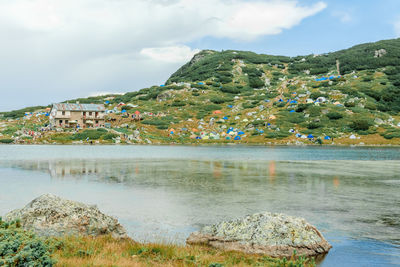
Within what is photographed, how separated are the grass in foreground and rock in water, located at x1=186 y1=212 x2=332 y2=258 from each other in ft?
2.18

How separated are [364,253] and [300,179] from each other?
19302mm

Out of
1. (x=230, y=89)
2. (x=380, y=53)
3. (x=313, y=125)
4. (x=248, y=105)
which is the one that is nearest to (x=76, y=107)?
(x=248, y=105)

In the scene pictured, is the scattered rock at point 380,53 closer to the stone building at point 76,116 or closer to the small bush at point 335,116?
the small bush at point 335,116

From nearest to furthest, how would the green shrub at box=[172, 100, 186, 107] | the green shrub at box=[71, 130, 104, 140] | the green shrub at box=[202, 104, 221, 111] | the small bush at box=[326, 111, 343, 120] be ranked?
1. the green shrub at box=[71, 130, 104, 140]
2. the small bush at box=[326, 111, 343, 120]
3. the green shrub at box=[202, 104, 221, 111]
4. the green shrub at box=[172, 100, 186, 107]

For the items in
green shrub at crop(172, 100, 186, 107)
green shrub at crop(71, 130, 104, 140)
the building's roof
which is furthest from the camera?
green shrub at crop(172, 100, 186, 107)

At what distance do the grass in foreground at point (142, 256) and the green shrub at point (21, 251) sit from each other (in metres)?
0.61

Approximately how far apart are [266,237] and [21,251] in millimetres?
7192

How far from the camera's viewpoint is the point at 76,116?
121 metres

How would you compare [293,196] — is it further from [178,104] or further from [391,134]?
[178,104]

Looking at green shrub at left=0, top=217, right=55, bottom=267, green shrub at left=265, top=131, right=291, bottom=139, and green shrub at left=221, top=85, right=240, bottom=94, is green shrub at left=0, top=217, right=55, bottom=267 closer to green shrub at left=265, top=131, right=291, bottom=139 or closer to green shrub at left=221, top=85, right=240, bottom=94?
green shrub at left=265, top=131, right=291, bottom=139

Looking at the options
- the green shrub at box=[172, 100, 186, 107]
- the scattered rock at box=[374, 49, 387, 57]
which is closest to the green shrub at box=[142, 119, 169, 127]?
the green shrub at box=[172, 100, 186, 107]

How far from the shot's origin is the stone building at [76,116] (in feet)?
384

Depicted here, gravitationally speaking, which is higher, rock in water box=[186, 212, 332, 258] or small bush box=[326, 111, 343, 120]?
small bush box=[326, 111, 343, 120]

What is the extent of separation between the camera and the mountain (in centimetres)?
10900
